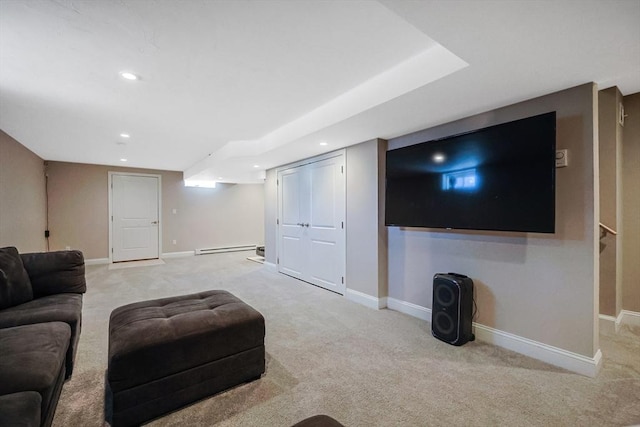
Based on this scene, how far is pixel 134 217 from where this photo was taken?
6805 millimetres

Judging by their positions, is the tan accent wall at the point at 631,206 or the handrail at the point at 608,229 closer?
the handrail at the point at 608,229

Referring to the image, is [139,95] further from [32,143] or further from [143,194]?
[143,194]

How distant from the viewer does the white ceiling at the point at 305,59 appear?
143cm

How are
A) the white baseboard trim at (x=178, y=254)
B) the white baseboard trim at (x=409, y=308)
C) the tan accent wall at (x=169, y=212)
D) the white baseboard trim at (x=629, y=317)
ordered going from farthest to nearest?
the white baseboard trim at (x=178, y=254), the tan accent wall at (x=169, y=212), the white baseboard trim at (x=409, y=308), the white baseboard trim at (x=629, y=317)

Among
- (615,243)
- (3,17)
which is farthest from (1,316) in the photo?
(615,243)

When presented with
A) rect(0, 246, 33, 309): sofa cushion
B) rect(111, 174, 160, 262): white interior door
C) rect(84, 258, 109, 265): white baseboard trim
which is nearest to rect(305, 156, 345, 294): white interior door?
rect(0, 246, 33, 309): sofa cushion

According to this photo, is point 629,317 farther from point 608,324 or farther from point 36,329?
point 36,329

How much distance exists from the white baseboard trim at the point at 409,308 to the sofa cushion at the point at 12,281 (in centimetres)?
351

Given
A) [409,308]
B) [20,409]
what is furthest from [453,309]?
[20,409]

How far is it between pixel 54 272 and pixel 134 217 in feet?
15.9

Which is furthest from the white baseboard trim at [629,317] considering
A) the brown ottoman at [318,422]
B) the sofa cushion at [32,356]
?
the sofa cushion at [32,356]

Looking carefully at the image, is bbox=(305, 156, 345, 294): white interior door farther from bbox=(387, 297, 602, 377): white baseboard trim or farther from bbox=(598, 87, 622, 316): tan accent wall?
bbox=(598, 87, 622, 316): tan accent wall

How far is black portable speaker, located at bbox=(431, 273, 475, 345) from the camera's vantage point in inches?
95.8

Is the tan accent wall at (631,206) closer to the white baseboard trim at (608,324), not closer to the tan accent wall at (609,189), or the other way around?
the tan accent wall at (609,189)
